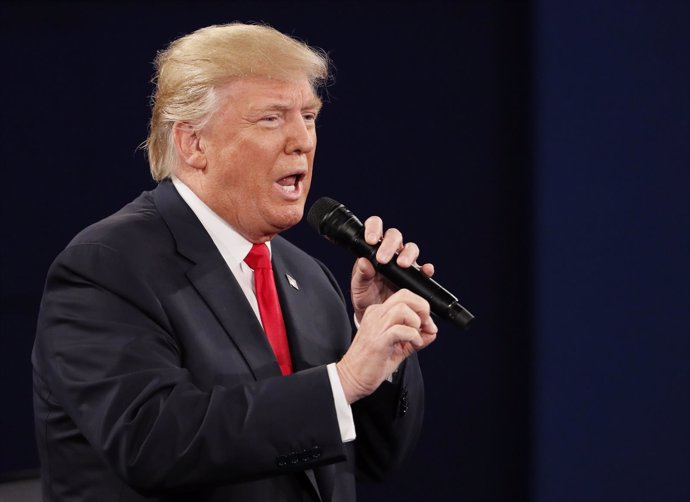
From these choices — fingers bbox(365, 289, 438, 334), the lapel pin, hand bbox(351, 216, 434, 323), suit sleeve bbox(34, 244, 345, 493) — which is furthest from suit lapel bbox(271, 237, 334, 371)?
fingers bbox(365, 289, 438, 334)

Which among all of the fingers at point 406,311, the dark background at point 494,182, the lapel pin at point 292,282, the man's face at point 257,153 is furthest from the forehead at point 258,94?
the dark background at point 494,182

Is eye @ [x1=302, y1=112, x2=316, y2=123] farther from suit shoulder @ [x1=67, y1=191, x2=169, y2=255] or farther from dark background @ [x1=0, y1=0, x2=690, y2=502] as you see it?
dark background @ [x1=0, y1=0, x2=690, y2=502]

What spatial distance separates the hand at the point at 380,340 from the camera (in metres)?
1.49

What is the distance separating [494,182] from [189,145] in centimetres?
152

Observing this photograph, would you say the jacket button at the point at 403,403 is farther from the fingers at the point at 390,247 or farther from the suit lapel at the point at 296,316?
the fingers at the point at 390,247

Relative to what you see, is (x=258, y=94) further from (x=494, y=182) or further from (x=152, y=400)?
(x=494, y=182)

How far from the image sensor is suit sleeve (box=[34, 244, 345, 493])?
4.83 feet

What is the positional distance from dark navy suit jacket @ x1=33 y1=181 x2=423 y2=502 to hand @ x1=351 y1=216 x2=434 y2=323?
0.12 metres

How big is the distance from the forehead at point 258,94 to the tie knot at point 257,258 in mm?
261

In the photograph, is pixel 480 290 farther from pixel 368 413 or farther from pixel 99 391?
pixel 99 391

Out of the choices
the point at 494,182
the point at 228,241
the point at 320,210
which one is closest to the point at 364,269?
the point at 320,210

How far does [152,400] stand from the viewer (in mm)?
1490

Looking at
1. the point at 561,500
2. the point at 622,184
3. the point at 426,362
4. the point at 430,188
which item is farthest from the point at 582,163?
the point at 561,500

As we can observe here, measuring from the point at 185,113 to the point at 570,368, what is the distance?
5.29ft
